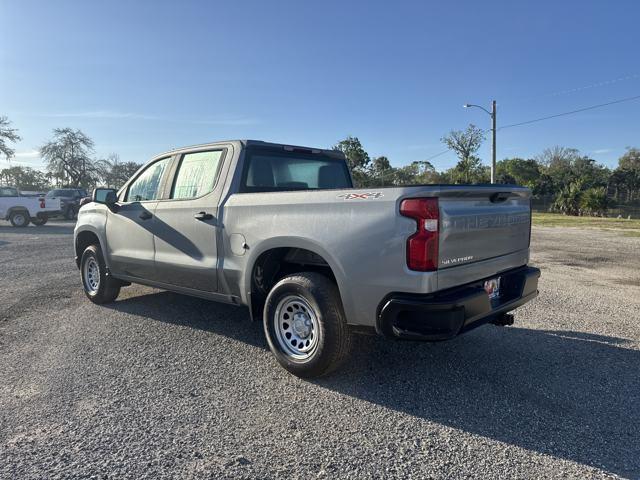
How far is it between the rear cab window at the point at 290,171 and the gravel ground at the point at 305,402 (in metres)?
1.58

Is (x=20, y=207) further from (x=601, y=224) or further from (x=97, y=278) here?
(x=601, y=224)

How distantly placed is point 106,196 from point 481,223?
4.23 metres

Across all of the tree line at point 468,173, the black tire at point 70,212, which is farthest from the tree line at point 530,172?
the black tire at point 70,212

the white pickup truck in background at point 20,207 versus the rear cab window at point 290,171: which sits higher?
the rear cab window at point 290,171

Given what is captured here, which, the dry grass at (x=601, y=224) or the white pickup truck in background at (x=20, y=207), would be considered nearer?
the dry grass at (x=601, y=224)

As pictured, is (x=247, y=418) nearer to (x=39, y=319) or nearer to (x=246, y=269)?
(x=246, y=269)

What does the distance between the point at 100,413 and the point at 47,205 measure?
21.9 metres

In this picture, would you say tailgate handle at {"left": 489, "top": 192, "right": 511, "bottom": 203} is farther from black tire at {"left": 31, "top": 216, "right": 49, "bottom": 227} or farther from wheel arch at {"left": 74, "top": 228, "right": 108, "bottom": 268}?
black tire at {"left": 31, "top": 216, "right": 49, "bottom": 227}

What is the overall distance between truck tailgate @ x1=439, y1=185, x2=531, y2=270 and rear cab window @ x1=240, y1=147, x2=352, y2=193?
2.01 m

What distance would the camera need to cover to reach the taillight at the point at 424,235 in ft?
9.61

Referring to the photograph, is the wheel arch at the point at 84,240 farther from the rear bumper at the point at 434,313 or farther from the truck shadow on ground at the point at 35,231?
the truck shadow on ground at the point at 35,231

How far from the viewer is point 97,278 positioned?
605 cm

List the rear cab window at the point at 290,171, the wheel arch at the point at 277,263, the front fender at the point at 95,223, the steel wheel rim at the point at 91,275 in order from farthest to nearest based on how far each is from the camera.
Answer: the steel wheel rim at the point at 91,275
the front fender at the point at 95,223
the rear cab window at the point at 290,171
the wheel arch at the point at 277,263

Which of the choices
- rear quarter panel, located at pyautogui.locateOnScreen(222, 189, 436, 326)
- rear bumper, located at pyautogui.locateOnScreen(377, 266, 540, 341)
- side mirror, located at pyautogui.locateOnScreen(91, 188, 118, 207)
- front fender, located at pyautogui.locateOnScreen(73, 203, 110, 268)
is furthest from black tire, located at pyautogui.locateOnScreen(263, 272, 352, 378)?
front fender, located at pyautogui.locateOnScreen(73, 203, 110, 268)
